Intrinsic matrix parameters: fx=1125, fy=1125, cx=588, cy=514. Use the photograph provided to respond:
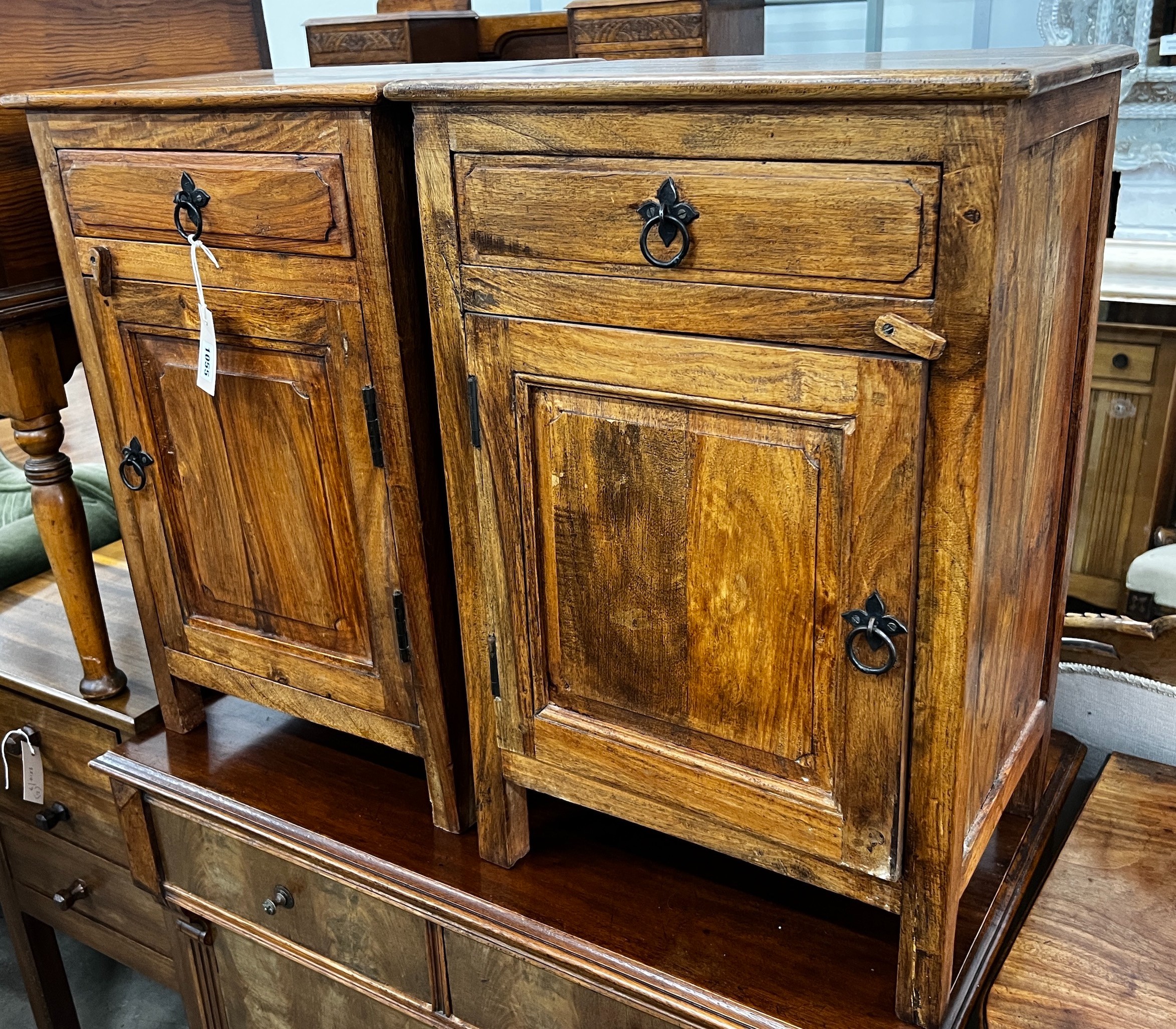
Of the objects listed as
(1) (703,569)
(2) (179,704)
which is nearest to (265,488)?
(2) (179,704)

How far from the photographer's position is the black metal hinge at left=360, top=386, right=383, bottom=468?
1077 mm

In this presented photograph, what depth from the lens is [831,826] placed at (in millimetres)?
940

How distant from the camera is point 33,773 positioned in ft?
5.58

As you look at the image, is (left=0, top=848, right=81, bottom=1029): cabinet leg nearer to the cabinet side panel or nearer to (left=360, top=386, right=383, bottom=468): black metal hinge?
(left=360, top=386, right=383, bottom=468): black metal hinge

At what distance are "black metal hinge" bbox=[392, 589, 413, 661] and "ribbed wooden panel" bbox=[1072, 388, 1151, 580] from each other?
959 mm

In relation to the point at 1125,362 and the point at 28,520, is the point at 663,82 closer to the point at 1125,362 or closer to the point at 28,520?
the point at 1125,362

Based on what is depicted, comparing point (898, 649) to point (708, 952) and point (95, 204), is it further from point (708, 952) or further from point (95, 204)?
point (95, 204)

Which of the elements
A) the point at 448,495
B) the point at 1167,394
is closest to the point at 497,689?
the point at 448,495

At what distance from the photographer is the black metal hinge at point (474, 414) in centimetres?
100

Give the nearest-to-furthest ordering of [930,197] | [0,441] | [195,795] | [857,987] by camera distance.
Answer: [930,197] < [857,987] < [195,795] < [0,441]

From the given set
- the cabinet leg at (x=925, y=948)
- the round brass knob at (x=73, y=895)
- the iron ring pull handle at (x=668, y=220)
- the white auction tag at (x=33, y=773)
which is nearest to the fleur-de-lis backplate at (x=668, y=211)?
the iron ring pull handle at (x=668, y=220)

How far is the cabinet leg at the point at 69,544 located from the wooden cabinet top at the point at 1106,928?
1.19 meters

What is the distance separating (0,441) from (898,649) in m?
2.60

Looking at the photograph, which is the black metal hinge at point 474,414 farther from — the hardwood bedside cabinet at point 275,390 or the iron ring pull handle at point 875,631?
the iron ring pull handle at point 875,631
